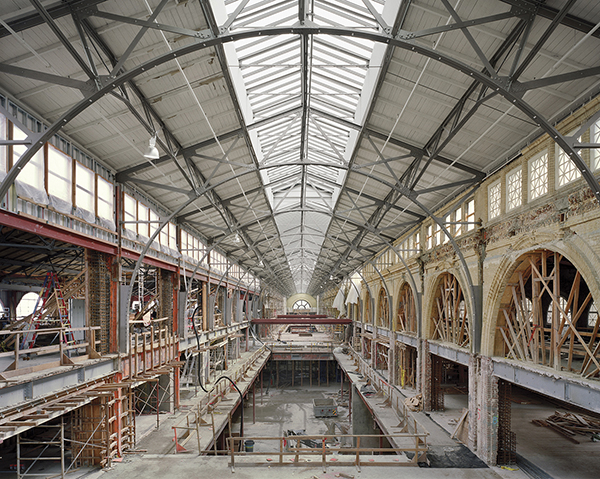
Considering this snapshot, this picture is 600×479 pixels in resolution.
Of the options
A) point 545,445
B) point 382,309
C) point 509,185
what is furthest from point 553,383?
point 382,309

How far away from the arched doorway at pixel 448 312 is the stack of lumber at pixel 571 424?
16.6ft

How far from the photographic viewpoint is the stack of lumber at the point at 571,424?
53.7 feet

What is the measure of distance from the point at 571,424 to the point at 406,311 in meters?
10.0

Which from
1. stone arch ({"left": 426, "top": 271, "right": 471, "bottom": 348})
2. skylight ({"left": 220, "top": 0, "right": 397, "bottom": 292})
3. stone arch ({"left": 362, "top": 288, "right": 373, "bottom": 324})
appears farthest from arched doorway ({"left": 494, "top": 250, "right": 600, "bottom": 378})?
stone arch ({"left": 362, "top": 288, "right": 373, "bottom": 324})

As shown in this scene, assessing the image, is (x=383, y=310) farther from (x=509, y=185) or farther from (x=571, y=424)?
(x=509, y=185)

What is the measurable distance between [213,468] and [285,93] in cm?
1205

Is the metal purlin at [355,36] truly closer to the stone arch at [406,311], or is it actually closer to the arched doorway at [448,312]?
the arched doorway at [448,312]

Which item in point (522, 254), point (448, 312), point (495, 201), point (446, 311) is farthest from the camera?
point (448, 312)

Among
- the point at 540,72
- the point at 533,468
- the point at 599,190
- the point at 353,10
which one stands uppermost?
the point at 353,10

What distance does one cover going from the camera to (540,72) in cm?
891

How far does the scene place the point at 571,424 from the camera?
17.4 metres

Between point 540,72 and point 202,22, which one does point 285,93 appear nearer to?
point 202,22

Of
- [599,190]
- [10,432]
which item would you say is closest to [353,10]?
[599,190]

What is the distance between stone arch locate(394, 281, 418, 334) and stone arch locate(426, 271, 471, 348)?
339 cm
